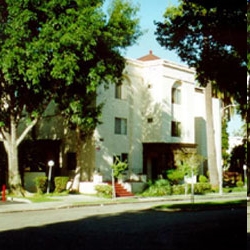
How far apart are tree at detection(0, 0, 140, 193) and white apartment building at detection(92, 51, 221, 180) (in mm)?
6086

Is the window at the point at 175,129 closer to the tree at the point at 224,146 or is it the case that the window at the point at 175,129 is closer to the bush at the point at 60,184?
the tree at the point at 224,146

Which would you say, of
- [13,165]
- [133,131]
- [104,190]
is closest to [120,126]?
[133,131]

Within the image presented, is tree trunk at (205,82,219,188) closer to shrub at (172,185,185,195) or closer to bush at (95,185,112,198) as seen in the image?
shrub at (172,185,185,195)

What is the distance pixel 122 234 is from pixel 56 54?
13509 mm

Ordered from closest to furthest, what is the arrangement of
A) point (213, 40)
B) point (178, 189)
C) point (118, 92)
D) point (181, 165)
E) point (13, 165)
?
point (213, 40)
point (13, 165)
point (178, 189)
point (118, 92)
point (181, 165)

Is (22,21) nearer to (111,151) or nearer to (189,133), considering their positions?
(111,151)

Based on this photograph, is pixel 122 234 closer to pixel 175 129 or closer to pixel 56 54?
pixel 56 54

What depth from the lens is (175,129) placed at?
39406mm

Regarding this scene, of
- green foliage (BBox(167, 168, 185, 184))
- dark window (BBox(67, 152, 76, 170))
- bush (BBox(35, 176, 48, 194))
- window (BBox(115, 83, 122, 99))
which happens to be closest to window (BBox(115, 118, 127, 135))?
window (BBox(115, 83, 122, 99))

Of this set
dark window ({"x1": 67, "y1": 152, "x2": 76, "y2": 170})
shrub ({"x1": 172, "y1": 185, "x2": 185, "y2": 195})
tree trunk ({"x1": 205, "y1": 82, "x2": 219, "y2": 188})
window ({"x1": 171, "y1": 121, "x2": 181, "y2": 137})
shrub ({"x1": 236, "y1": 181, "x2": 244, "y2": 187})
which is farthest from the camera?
shrub ({"x1": 236, "y1": 181, "x2": 244, "y2": 187})

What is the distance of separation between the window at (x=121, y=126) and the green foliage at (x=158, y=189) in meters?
4.55

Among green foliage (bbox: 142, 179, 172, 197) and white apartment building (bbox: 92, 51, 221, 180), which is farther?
white apartment building (bbox: 92, 51, 221, 180)

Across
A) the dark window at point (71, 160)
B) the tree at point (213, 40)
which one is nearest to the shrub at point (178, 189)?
Result: the dark window at point (71, 160)

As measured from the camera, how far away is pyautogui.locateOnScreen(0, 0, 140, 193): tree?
78.3ft
